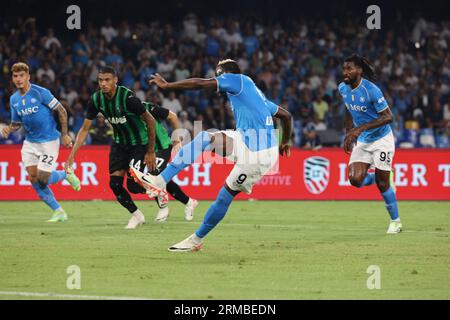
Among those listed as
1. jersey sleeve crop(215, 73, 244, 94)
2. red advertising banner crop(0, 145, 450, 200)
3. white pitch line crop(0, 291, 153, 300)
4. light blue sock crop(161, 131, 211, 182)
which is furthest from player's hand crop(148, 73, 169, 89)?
red advertising banner crop(0, 145, 450, 200)

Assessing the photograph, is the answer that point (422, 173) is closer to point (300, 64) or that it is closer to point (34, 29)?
point (300, 64)

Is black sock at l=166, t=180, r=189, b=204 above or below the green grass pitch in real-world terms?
above

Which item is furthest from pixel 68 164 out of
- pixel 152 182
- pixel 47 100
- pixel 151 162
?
pixel 152 182

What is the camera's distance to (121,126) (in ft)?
47.5

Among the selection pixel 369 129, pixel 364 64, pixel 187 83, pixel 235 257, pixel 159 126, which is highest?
pixel 364 64

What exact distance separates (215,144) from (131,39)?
54.1 ft

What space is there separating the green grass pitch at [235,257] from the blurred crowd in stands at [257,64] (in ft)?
24.5

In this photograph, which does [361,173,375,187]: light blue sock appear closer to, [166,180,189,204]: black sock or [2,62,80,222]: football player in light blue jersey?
[166,180,189,204]: black sock

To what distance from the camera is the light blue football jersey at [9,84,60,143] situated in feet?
51.6

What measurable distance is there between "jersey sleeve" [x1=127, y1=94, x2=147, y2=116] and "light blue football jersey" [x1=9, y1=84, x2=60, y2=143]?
233cm

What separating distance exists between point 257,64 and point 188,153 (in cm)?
1734

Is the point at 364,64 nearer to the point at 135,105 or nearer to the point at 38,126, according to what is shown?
the point at 135,105

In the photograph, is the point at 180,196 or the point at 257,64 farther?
the point at 257,64
